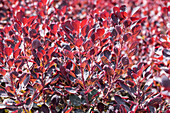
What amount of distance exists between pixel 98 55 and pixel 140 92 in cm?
49

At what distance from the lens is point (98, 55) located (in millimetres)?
1706

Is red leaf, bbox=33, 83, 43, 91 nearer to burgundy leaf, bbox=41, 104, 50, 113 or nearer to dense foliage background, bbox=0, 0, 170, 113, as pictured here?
dense foliage background, bbox=0, 0, 170, 113

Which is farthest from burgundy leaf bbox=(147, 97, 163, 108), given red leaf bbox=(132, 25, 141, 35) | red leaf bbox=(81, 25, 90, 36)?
red leaf bbox=(81, 25, 90, 36)

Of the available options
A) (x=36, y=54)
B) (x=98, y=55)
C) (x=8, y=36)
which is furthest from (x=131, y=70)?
(x=8, y=36)

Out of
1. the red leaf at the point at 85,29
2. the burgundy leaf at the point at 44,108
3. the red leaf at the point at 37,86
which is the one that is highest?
the red leaf at the point at 85,29

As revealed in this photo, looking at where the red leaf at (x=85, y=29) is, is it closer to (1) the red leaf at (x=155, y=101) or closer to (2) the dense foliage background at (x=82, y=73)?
(2) the dense foliage background at (x=82, y=73)

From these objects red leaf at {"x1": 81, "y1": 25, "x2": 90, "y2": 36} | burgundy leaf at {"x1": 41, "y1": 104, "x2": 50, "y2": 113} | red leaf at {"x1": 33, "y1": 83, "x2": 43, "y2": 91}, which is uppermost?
red leaf at {"x1": 81, "y1": 25, "x2": 90, "y2": 36}

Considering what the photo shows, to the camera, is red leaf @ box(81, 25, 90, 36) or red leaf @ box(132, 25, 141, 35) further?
red leaf @ box(132, 25, 141, 35)

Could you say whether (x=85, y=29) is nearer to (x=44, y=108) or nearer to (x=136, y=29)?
(x=136, y=29)

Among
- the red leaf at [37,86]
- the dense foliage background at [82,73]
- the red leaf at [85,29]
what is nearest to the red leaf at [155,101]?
the dense foliage background at [82,73]

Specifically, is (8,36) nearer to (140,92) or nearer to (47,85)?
(47,85)

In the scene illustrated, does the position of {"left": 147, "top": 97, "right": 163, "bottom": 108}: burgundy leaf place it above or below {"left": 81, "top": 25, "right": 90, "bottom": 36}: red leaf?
below

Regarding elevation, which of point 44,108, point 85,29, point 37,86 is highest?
point 85,29

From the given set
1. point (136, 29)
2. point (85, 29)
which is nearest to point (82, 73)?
point (85, 29)
